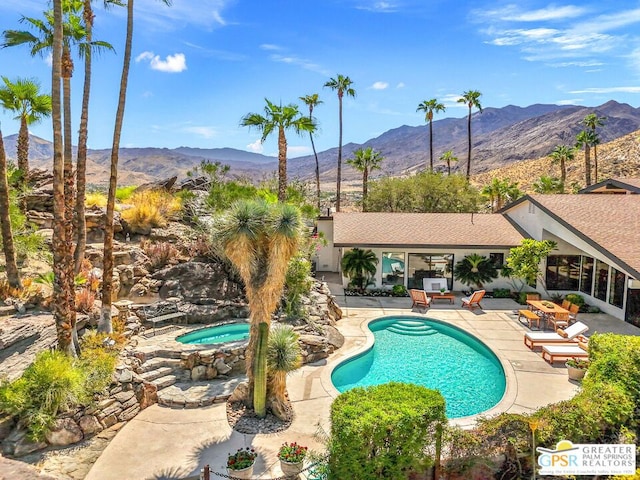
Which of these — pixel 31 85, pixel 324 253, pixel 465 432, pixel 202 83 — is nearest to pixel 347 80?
pixel 202 83

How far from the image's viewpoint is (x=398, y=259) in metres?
21.4

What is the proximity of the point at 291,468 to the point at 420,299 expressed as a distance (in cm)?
1255

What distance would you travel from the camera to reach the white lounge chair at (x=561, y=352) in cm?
1263

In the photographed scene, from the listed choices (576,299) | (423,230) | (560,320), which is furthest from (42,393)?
(576,299)

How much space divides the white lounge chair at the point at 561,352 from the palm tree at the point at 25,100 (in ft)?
71.6

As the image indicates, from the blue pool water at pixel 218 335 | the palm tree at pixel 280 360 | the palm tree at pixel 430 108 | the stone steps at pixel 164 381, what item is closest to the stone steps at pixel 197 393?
the stone steps at pixel 164 381

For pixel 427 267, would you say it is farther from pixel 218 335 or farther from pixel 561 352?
pixel 218 335

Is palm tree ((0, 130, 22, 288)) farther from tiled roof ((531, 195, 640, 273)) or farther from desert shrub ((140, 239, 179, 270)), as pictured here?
tiled roof ((531, 195, 640, 273))

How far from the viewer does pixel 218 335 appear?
13984 mm

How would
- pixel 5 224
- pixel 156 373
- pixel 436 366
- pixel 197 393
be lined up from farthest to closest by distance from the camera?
1. pixel 436 366
2. pixel 5 224
3. pixel 156 373
4. pixel 197 393

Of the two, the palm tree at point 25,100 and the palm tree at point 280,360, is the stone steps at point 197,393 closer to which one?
the palm tree at point 280,360

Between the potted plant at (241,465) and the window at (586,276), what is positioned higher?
the window at (586,276)

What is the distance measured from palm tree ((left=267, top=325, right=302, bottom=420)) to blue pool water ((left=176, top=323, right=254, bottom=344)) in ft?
12.1

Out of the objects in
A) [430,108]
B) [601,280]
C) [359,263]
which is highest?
[430,108]
